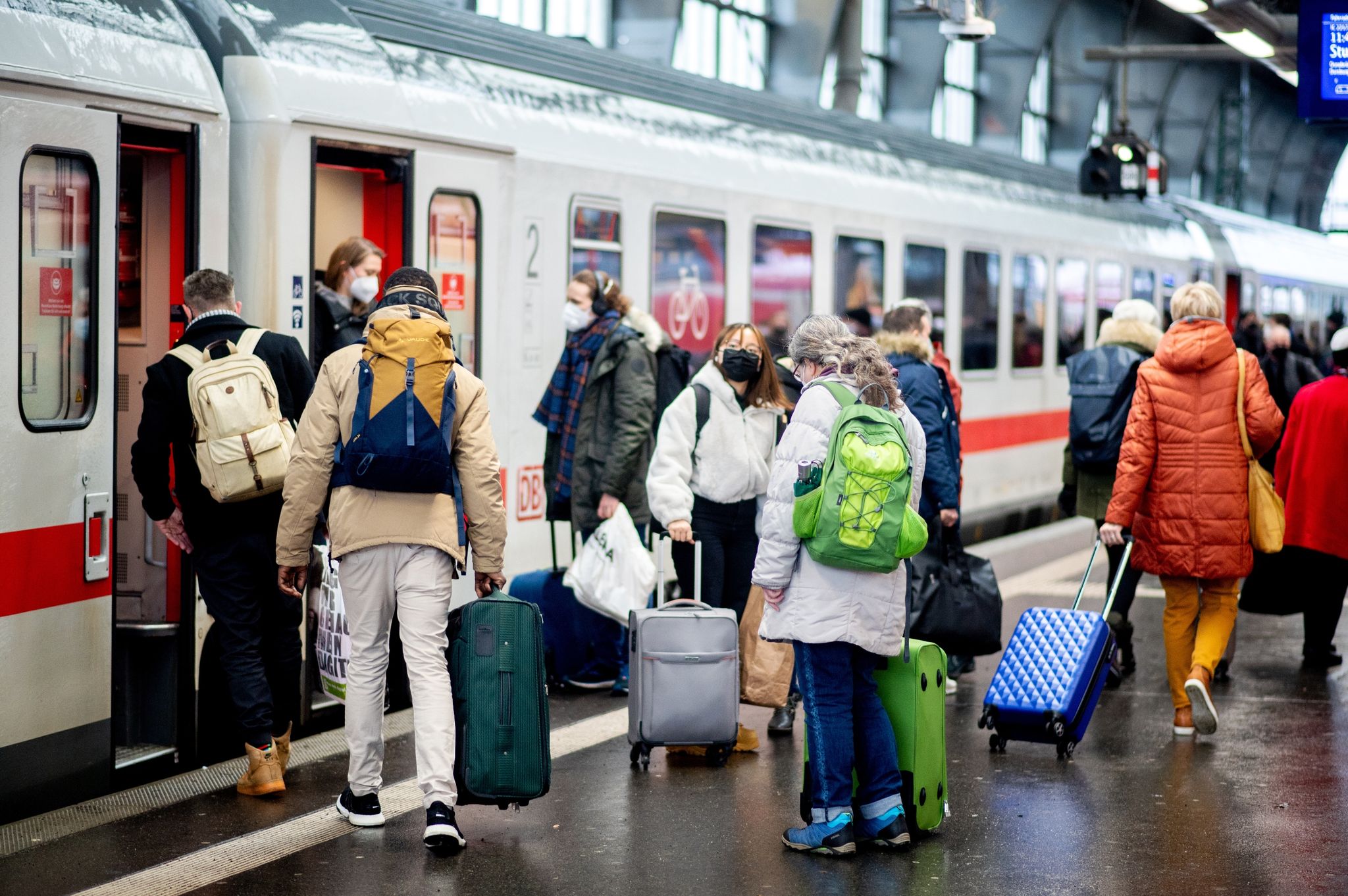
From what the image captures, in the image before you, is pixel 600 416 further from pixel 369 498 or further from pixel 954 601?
pixel 369 498

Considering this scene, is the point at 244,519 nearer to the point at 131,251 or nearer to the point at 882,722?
the point at 131,251

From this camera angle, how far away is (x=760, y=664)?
6.75m

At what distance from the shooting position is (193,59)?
6.00 meters

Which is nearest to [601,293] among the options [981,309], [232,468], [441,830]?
[232,468]

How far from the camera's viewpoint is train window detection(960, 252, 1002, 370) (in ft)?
46.0

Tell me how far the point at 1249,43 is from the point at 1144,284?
14.9 ft

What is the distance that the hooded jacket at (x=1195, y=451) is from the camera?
710cm

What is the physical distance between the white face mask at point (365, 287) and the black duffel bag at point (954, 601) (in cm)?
247

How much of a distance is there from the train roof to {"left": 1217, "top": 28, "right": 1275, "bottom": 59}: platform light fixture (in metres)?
9.94

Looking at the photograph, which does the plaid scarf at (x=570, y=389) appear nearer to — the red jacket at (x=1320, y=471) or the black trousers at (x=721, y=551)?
the black trousers at (x=721, y=551)

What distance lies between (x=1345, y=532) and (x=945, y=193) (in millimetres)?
5640

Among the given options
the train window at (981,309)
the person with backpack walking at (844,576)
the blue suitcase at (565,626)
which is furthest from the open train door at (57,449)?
the train window at (981,309)

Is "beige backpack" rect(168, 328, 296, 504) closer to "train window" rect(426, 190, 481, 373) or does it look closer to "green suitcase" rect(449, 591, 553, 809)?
"green suitcase" rect(449, 591, 553, 809)

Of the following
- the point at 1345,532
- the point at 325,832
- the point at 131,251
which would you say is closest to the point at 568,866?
the point at 325,832
